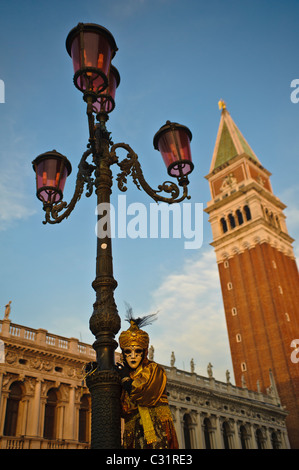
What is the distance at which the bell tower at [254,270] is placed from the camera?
45.3 m

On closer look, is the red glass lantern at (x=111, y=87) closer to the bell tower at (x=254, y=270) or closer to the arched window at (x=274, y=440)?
the bell tower at (x=254, y=270)

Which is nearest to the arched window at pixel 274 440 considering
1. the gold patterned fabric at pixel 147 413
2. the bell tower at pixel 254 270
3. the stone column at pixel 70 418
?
the bell tower at pixel 254 270

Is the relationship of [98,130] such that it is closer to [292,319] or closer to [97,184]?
[97,184]

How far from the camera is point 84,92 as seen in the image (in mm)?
5895

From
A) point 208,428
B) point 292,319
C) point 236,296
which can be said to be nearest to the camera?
point 208,428

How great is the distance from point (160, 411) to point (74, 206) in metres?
3.26

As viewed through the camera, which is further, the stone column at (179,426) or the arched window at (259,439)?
the arched window at (259,439)

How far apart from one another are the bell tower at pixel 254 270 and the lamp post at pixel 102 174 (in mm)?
38114

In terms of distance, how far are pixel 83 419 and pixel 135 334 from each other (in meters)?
20.1

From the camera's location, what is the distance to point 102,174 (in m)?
6.05

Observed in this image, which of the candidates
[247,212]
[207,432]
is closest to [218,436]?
[207,432]

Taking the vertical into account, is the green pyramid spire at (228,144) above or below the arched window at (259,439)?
above

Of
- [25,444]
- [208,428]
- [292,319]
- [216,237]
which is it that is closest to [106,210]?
[25,444]

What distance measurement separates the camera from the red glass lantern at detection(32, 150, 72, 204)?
6812 mm
